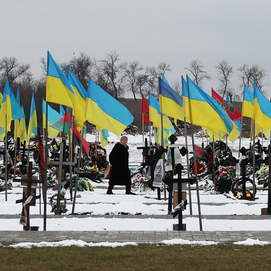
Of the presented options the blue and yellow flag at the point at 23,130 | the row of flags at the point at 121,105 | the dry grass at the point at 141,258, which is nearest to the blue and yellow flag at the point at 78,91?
the row of flags at the point at 121,105

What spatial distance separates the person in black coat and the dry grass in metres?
8.58

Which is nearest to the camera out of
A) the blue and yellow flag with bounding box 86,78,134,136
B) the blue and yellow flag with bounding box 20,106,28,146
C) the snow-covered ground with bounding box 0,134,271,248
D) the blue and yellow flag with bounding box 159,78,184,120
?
the snow-covered ground with bounding box 0,134,271,248

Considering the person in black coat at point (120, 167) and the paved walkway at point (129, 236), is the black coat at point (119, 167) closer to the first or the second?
the person in black coat at point (120, 167)

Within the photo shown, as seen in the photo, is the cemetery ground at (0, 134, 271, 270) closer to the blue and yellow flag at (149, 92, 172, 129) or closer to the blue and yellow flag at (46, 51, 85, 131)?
the blue and yellow flag at (46, 51, 85, 131)

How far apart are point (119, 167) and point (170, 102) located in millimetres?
4005

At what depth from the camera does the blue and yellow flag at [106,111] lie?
10305mm

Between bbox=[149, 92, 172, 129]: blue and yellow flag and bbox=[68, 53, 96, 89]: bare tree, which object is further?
bbox=[68, 53, 96, 89]: bare tree

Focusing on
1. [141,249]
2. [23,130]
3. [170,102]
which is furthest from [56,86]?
[23,130]

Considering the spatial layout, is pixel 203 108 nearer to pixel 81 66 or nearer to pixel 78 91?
pixel 78 91

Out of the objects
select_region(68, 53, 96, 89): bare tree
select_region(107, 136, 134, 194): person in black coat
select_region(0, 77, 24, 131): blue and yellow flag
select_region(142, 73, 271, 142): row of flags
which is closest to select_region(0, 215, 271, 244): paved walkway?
select_region(142, 73, 271, 142): row of flags

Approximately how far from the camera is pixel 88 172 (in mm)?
19734

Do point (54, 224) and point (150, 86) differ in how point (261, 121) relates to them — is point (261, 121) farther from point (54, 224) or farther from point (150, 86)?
point (150, 86)

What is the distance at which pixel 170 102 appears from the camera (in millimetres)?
12234

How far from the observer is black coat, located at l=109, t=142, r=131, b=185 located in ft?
51.2
